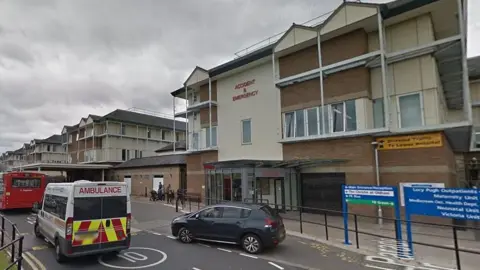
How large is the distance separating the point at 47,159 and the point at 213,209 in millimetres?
68930

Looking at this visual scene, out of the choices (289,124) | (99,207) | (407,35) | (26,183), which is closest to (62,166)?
(26,183)

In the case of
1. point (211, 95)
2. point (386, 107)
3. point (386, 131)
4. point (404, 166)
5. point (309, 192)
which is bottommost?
point (309, 192)

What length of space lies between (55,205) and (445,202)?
11.0 metres

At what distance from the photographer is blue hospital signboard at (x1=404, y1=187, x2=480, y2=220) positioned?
24.2 ft

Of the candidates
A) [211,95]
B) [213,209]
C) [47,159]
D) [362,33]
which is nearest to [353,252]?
[213,209]

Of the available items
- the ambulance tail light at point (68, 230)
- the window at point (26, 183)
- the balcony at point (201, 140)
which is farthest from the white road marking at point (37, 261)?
the balcony at point (201, 140)

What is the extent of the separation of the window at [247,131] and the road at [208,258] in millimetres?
10236

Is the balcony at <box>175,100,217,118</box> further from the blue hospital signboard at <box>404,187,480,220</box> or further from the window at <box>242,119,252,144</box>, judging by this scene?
the blue hospital signboard at <box>404,187,480,220</box>

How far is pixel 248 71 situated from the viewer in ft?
68.4

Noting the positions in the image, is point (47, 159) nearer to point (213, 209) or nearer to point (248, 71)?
point (248, 71)

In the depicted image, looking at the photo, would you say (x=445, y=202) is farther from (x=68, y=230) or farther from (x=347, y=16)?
(x=347, y=16)

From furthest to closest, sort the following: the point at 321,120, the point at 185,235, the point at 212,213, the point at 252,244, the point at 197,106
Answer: the point at 197,106, the point at 321,120, the point at 185,235, the point at 212,213, the point at 252,244

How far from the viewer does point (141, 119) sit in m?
49.1


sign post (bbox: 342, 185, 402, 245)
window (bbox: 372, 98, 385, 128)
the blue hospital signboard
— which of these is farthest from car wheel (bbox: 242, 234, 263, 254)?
window (bbox: 372, 98, 385, 128)
